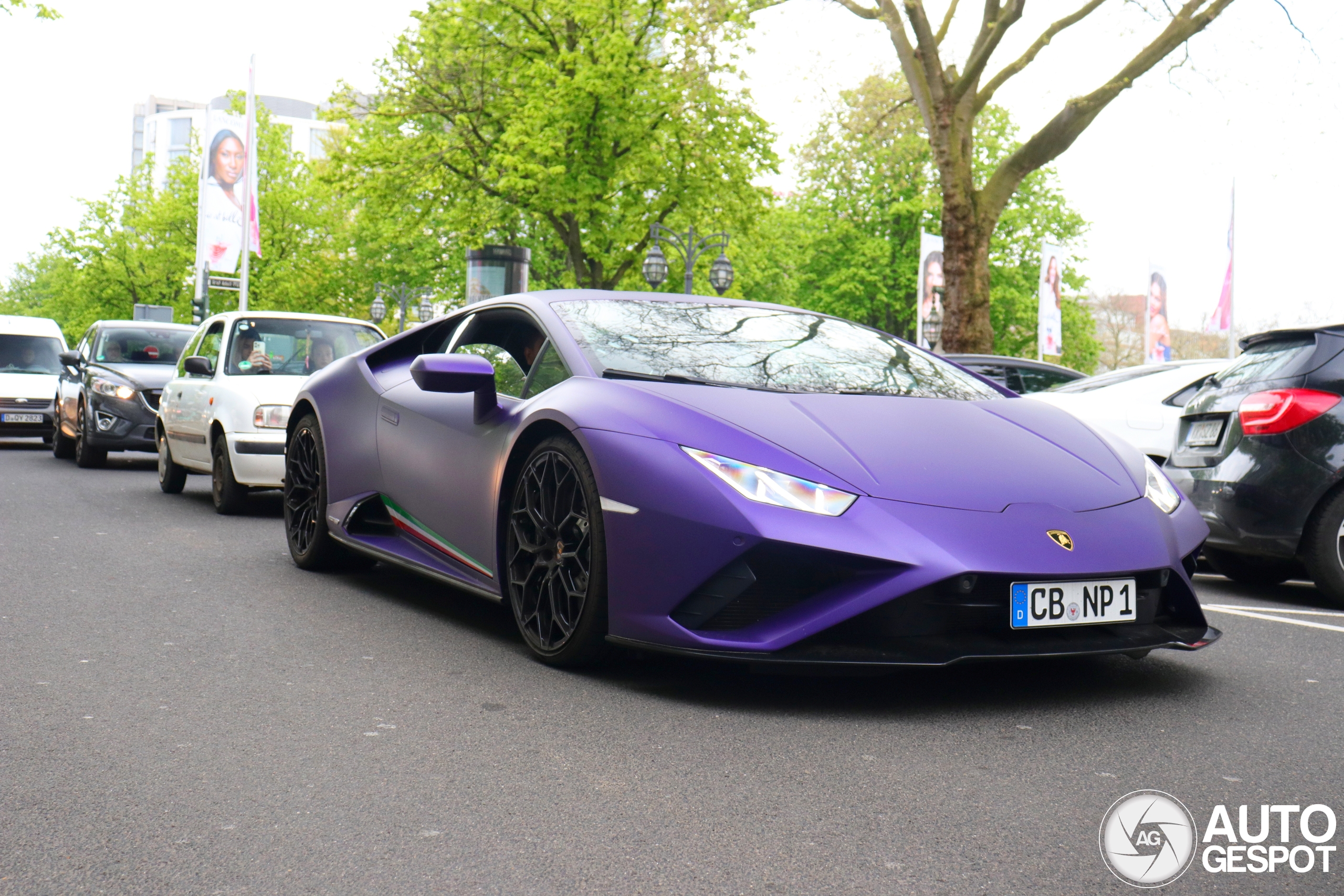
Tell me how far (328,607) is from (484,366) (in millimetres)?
1498

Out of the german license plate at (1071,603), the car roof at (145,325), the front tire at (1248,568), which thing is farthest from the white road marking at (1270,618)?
the car roof at (145,325)

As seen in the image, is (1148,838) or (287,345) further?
(287,345)

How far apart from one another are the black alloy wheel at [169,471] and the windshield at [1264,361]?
8.10 metres

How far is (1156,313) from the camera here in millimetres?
31297

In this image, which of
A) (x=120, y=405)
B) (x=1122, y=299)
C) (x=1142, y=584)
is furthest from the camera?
(x=1122, y=299)

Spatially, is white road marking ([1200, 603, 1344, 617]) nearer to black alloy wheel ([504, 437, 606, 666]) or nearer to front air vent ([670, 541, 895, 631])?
front air vent ([670, 541, 895, 631])

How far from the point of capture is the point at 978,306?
18656 mm

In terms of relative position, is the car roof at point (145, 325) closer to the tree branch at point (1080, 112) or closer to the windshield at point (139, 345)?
the windshield at point (139, 345)

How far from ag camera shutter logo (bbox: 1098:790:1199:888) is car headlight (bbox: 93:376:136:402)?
512 inches

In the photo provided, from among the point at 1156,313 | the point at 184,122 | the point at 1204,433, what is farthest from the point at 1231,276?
the point at 184,122

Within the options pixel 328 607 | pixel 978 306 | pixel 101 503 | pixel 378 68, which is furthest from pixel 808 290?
pixel 328 607

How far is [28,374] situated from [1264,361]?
16.4 metres

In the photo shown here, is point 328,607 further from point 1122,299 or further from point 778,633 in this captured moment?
point 1122,299

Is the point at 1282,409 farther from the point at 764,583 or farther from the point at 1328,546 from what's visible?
the point at 764,583
